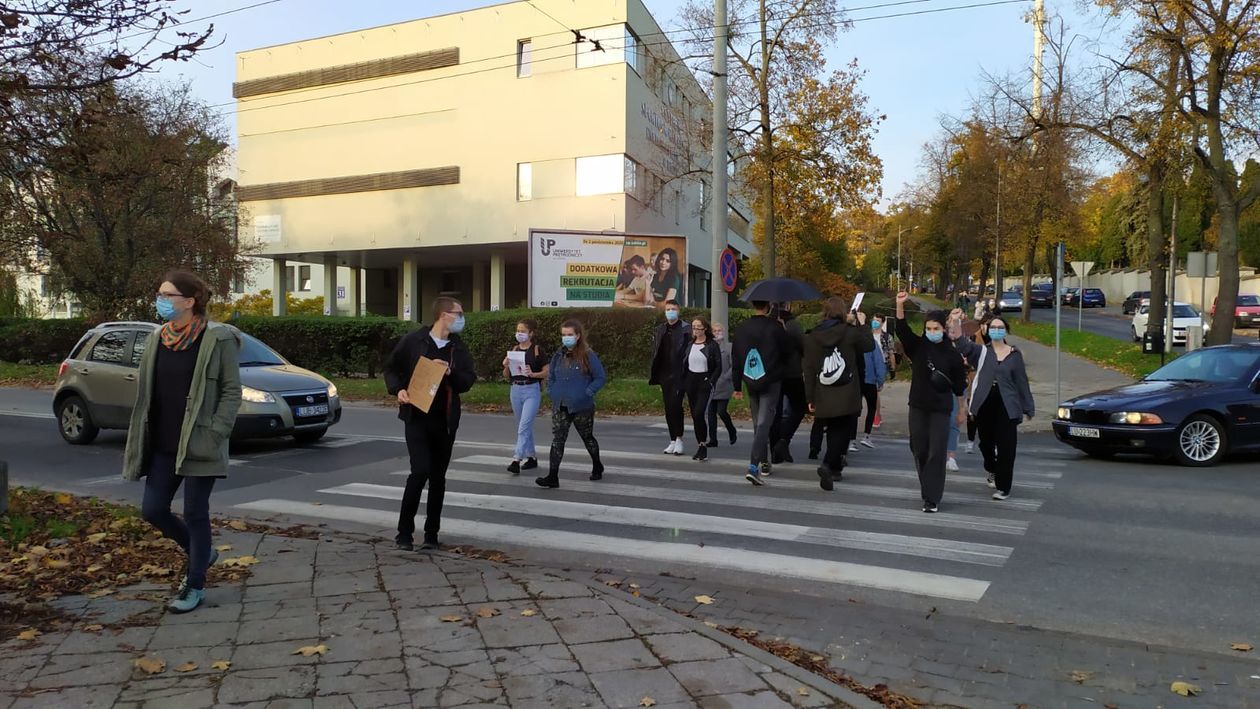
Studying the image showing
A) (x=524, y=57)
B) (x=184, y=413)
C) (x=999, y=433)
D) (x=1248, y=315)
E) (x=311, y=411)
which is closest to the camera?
(x=184, y=413)

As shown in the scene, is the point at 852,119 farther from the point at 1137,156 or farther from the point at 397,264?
the point at 397,264

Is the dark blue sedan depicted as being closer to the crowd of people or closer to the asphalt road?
the asphalt road

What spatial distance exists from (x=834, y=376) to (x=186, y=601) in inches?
234

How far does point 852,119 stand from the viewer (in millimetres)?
25234

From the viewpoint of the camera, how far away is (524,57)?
107ft

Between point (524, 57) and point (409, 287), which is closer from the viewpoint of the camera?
point (524, 57)

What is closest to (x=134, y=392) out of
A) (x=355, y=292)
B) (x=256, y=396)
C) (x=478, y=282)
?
(x=256, y=396)

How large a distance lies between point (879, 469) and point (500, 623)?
20.9 ft

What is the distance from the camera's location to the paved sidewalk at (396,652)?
144 inches

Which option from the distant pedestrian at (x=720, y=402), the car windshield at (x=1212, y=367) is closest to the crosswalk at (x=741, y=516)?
the distant pedestrian at (x=720, y=402)

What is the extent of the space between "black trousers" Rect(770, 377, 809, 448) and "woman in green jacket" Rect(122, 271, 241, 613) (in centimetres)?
640

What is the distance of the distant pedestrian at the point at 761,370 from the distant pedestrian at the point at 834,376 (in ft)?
1.06

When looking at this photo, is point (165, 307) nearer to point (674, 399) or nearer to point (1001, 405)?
point (674, 399)

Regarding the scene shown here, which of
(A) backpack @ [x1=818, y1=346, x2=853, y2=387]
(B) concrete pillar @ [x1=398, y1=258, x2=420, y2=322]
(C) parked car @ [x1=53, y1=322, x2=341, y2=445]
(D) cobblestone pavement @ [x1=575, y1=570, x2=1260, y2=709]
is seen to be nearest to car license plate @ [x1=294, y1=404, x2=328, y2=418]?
(C) parked car @ [x1=53, y1=322, x2=341, y2=445]
